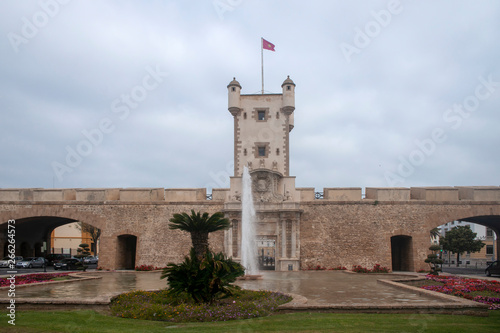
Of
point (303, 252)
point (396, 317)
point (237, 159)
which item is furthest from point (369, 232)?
point (396, 317)

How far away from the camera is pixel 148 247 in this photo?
95.6ft

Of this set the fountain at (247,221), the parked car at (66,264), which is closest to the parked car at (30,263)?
the parked car at (66,264)

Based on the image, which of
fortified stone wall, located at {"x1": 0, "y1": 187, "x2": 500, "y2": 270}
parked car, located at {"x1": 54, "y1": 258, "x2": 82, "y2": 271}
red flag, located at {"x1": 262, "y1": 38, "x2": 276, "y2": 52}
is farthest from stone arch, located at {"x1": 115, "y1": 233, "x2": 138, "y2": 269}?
red flag, located at {"x1": 262, "y1": 38, "x2": 276, "y2": 52}

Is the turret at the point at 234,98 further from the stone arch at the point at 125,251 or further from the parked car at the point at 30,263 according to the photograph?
the parked car at the point at 30,263

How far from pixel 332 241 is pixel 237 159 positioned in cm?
912

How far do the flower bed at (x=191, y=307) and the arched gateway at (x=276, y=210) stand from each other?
16.1m

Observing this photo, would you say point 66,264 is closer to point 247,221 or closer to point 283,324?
point 247,221

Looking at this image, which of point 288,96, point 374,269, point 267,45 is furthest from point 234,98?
point 374,269

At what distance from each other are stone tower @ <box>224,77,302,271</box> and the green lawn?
716 inches

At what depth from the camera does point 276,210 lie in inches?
1120

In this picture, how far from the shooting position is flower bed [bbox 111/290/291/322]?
1001cm

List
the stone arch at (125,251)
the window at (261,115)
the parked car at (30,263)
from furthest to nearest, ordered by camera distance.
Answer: the parked car at (30,263) → the window at (261,115) → the stone arch at (125,251)

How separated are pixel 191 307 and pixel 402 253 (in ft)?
77.3

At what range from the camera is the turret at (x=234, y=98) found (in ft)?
102
